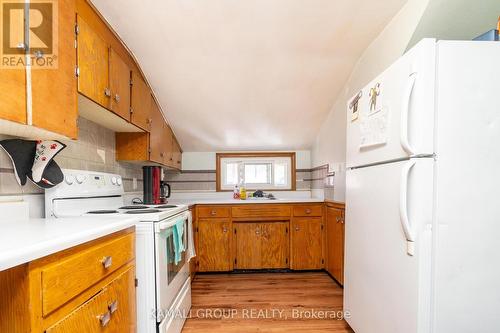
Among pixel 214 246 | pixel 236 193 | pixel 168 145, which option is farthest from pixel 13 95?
pixel 236 193

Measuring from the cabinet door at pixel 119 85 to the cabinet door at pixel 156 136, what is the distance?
48 cm

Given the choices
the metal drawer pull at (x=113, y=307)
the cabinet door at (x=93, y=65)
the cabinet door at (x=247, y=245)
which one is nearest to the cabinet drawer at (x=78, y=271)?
the metal drawer pull at (x=113, y=307)

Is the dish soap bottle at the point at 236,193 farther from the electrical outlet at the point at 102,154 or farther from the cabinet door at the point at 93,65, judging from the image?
the cabinet door at the point at 93,65

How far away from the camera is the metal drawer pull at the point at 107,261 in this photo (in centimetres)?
101

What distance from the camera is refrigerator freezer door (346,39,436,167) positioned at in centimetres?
106

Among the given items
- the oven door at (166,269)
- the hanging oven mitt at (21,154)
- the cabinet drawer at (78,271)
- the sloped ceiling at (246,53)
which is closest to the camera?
the cabinet drawer at (78,271)

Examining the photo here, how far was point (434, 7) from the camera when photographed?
1463 mm

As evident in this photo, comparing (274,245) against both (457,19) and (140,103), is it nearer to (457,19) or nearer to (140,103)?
(140,103)

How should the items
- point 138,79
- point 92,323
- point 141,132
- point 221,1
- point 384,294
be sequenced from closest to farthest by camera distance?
point 92,323, point 384,294, point 221,1, point 138,79, point 141,132

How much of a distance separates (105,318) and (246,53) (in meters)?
1.92

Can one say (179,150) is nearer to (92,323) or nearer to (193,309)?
(193,309)

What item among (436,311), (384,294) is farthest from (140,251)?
(436,311)

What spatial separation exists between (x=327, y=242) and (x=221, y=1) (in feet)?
8.10

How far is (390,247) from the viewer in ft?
4.09
